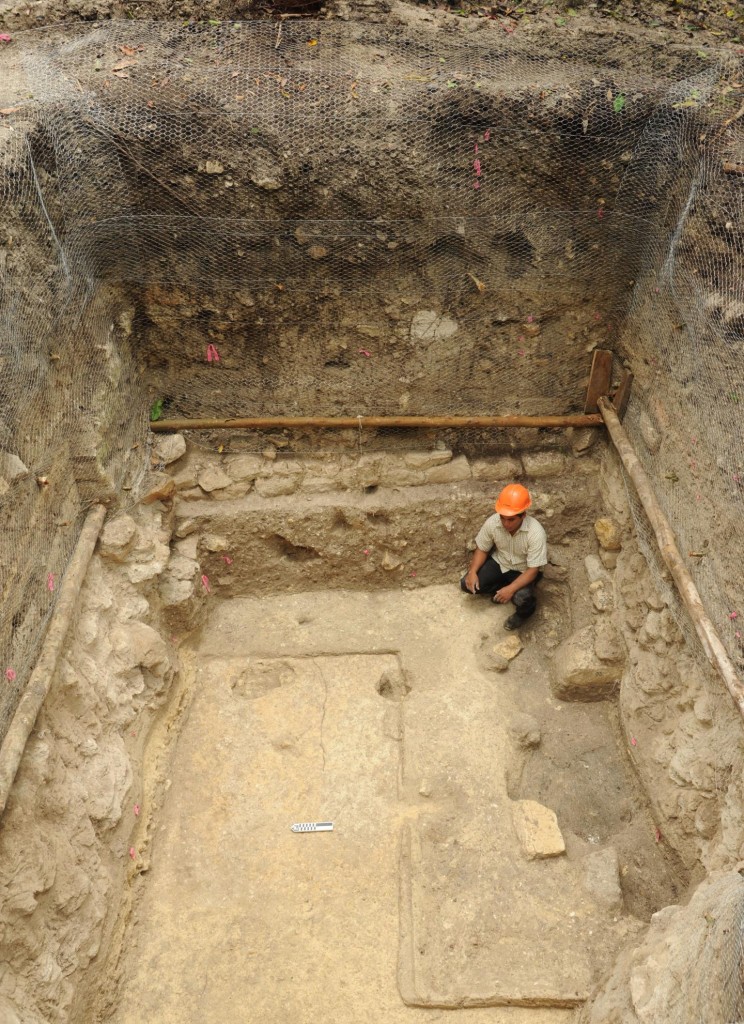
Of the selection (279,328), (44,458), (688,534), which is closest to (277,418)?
(279,328)

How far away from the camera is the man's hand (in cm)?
500

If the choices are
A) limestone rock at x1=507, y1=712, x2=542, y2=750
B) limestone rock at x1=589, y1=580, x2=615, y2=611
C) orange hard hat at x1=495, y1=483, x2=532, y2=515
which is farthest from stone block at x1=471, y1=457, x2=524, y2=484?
limestone rock at x1=507, y1=712, x2=542, y2=750

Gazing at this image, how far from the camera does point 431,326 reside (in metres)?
4.71

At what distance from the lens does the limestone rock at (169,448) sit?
4949 millimetres

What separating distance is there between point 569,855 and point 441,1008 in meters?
0.99

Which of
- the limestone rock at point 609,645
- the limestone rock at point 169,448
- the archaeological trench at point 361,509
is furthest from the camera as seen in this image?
the limestone rock at point 169,448

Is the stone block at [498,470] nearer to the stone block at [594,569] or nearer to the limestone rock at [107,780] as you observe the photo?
the stone block at [594,569]

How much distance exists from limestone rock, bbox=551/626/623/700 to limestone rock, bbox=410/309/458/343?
209 centimetres

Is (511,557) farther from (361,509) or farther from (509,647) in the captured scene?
(361,509)

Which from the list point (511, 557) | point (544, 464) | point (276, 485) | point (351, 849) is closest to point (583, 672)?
point (511, 557)

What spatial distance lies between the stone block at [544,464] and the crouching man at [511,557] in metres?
0.20

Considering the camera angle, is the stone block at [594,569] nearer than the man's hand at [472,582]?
Yes

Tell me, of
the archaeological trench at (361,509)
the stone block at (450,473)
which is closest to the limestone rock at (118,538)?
the archaeological trench at (361,509)

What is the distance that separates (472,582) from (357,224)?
241 cm
